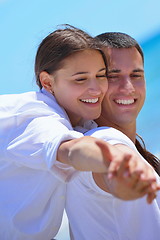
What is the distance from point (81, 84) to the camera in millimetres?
1944

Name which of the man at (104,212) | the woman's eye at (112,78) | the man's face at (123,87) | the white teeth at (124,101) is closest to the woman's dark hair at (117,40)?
the man's face at (123,87)

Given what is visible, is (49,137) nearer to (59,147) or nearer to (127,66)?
(59,147)

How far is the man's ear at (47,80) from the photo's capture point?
2.06 metres

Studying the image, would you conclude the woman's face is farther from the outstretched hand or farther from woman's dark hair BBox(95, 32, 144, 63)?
the outstretched hand

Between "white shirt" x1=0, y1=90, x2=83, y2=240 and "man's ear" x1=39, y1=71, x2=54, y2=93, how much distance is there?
0.21 feet

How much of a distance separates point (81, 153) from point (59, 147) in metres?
0.15

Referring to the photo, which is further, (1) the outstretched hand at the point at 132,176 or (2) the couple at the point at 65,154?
(2) the couple at the point at 65,154

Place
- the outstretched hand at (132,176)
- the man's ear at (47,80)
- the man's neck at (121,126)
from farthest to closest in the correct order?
the man's neck at (121,126) → the man's ear at (47,80) → the outstretched hand at (132,176)

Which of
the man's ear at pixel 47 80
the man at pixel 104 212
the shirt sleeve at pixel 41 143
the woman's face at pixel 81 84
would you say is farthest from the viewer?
the man's ear at pixel 47 80

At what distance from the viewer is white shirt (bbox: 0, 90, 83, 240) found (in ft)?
4.86

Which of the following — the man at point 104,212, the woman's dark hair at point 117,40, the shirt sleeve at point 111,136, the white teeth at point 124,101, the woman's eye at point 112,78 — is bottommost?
the man at point 104,212

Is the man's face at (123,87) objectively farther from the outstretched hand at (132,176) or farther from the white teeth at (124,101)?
the outstretched hand at (132,176)

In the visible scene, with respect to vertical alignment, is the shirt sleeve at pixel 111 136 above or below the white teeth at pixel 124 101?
above

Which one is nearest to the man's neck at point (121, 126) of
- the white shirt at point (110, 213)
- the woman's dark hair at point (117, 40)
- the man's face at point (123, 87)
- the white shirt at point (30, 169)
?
the man's face at point (123, 87)
